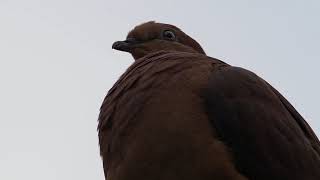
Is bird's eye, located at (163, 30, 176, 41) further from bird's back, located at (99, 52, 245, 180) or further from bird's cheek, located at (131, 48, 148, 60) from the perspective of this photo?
bird's back, located at (99, 52, 245, 180)

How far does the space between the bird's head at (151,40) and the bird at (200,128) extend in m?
1.43

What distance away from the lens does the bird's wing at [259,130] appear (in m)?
4.24

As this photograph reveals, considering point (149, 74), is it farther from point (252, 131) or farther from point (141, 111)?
point (252, 131)

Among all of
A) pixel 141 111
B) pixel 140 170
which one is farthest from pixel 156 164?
pixel 141 111

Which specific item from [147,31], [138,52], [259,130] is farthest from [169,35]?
[259,130]

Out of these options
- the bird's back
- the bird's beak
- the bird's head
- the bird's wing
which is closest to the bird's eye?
the bird's head

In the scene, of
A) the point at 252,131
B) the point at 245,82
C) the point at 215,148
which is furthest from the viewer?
the point at 245,82

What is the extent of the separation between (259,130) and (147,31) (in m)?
2.33

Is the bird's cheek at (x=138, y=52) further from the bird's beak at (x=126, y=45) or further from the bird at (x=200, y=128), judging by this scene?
the bird at (x=200, y=128)

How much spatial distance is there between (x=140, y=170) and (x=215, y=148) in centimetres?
45

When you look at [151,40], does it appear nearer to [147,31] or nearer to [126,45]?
[147,31]

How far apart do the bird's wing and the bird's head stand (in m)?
1.71

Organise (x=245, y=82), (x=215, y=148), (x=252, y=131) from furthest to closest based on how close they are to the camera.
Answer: (x=245, y=82) < (x=252, y=131) < (x=215, y=148)

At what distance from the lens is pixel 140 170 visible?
13.9 ft
